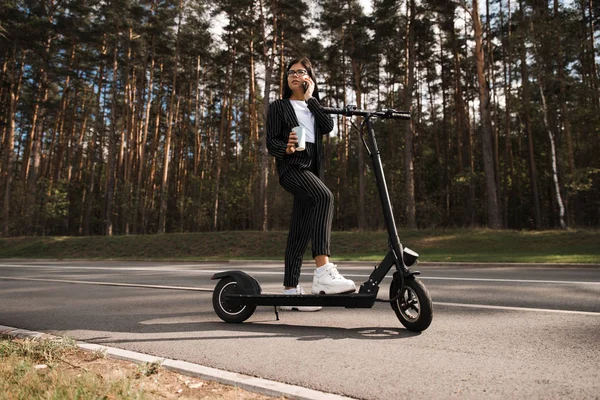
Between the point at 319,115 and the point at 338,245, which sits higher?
the point at 319,115

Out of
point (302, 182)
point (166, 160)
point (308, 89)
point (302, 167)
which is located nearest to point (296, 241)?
point (302, 182)

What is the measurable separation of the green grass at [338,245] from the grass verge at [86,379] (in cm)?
1180

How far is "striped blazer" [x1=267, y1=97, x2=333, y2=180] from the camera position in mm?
3732

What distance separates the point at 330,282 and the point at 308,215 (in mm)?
642

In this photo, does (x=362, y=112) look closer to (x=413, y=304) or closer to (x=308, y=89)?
(x=308, y=89)

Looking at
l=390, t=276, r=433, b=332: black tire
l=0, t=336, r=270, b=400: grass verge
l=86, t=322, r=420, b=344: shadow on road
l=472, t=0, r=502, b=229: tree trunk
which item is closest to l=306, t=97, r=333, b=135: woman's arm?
l=390, t=276, r=433, b=332: black tire

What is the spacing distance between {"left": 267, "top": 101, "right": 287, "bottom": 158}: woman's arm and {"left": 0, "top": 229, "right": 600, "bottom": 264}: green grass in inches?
418

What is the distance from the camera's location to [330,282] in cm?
338

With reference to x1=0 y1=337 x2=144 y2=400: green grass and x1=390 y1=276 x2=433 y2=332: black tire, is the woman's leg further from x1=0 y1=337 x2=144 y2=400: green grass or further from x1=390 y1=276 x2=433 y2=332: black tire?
x1=0 y1=337 x2=144 y2=400: green grass

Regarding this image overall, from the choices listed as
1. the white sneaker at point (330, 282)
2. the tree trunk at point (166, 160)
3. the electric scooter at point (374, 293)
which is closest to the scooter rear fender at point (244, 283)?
the electric scooter at point (374, 293)

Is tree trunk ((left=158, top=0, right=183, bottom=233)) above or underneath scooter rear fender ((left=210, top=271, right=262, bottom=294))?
above

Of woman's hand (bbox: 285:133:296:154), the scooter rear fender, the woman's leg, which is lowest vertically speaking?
the scooter rear fender

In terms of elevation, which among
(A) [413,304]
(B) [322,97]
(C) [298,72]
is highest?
(B) [322,97]

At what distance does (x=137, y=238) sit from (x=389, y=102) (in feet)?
70.7
